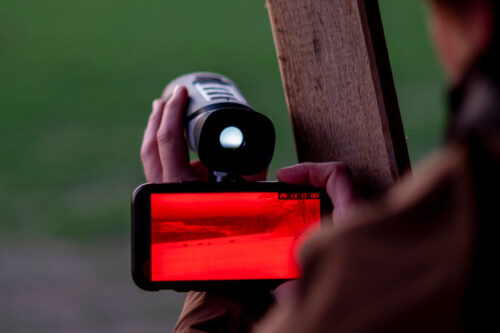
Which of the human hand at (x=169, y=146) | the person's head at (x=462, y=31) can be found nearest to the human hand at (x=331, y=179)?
the human hand at (x=169, y=146)

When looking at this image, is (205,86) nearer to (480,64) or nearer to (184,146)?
(184,146)

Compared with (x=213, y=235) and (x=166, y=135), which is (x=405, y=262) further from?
(x=166, y=135)

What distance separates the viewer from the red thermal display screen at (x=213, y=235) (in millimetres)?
865

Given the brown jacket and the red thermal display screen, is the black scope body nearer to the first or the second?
the red thermal display screen

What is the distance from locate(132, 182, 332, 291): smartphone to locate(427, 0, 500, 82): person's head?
51 centimetres

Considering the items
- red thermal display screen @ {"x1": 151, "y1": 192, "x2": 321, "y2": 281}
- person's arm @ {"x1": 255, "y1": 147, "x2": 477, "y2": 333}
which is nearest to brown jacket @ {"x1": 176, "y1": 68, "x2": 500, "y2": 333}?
person's arm @ {"x1": 255, "y1": 147, "x2": 477, "y2": 333}

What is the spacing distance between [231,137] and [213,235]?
153mm

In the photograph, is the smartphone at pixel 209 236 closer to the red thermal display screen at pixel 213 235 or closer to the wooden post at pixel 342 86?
the red thermal display screen at pixel 213 235

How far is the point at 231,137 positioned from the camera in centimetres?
93

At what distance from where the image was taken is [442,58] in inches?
15.5

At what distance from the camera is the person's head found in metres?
0.34

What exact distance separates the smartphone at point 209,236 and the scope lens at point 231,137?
0.08 metres

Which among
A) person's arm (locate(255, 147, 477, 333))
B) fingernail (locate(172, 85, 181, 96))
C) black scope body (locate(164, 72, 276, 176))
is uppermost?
fingernail (locate(172, 85, 181, 96))

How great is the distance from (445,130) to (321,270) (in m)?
0.11
